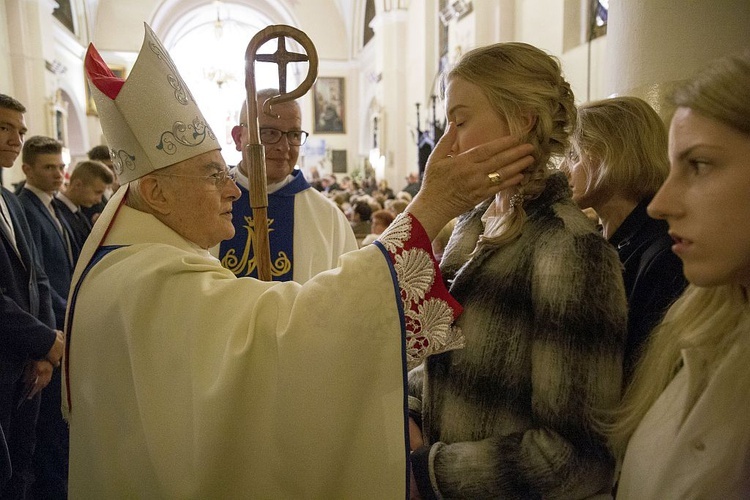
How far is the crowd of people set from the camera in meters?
0.96

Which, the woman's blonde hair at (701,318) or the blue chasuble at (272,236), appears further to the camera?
the blue chasuble at (272,236)

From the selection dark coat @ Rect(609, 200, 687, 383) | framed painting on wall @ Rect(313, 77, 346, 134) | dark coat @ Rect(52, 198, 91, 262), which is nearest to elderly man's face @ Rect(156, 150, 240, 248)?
dark coat @ Rect(609, 200, 687, 383)

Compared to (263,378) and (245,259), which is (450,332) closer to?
(263,378)

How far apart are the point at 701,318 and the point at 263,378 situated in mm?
852

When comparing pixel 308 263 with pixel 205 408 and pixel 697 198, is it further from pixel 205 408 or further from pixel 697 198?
pixel 697 198

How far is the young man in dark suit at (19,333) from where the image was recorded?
99.7 inches

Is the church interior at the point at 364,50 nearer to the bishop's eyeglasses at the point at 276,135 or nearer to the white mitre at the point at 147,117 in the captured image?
the bishop's eyeglasses at the point at 276,135

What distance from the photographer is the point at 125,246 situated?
4.62ft

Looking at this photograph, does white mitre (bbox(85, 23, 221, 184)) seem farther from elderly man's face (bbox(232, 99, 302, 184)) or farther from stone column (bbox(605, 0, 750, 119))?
stone column (bbox(605, 0, 750, 119))

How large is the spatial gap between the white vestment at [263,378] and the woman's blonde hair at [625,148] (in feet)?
2.16

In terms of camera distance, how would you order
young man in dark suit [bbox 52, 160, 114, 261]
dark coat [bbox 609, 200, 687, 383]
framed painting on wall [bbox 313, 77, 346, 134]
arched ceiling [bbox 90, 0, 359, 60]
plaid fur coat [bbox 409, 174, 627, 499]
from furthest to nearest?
framed painting on wall [bbox 313, 77, 346, 134], arched ceiling [bbox 90, 0, 359, 60], young man in dark suit [bbox 52, 160, 114, 261], dark coat [bbox 609, 200, 687, 383], plaid fur coat [bbox 409, 174, 627, 499]

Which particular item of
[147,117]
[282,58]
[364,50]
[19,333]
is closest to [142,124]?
[147,117]

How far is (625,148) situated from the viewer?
1605mm

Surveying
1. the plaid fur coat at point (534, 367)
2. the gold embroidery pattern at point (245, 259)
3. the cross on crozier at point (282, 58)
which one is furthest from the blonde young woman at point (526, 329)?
the gold embroidery pattern at point (245, 259)
